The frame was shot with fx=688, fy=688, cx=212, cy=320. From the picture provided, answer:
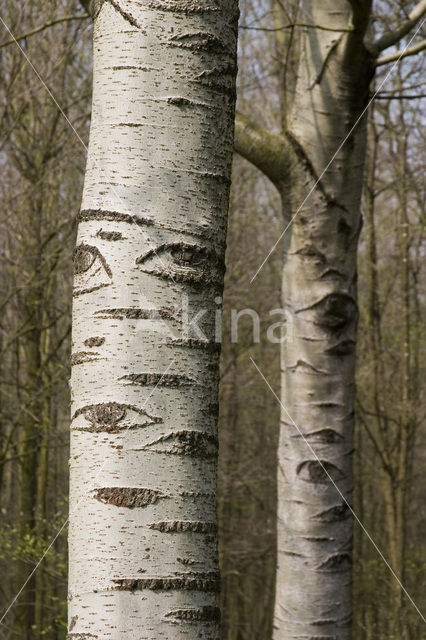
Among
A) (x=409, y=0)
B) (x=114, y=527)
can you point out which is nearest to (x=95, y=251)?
(x=114, y=527)

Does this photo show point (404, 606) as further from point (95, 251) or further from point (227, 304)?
point (95, 251)

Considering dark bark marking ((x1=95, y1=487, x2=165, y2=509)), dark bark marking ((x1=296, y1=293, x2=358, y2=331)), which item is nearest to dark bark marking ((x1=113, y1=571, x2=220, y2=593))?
dark bark marking ((x1=95, y1=487, x2=165, y2=509))

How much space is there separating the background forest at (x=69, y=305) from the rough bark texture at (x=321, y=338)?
1.20m

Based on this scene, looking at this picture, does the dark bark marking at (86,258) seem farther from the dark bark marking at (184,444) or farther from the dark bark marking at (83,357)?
the dark bark marking at (184,444)

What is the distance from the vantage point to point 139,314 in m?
1.07

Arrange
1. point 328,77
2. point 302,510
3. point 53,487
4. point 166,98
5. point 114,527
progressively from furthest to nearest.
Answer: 1. point 53,487
2. point 328,77
3. point 302,510
4. point 166,98
5. point 114,527

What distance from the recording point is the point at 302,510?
272cm

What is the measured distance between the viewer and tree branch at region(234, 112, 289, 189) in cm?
291

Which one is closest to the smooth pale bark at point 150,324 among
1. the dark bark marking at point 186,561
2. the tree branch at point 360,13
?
the dark bark marking at point 186,561

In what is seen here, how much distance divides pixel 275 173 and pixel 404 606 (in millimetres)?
5740

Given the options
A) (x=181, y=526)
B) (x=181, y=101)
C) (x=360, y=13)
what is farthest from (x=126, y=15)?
(x=360, y=13)

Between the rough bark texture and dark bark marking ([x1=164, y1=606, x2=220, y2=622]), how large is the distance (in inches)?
68.0

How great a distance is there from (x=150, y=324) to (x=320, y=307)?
6.02 ft

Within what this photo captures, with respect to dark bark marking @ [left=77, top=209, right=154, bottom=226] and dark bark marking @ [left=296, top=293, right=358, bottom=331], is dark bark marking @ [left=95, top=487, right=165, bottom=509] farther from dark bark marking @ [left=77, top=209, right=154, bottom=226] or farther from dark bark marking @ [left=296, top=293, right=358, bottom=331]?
dark bark marking @ [left=296, top=293, right=358, bottom=331]
